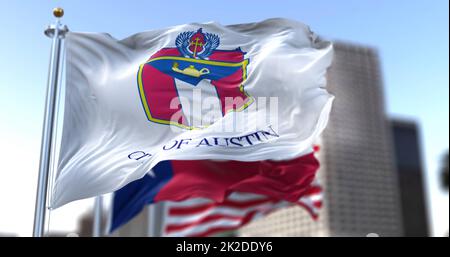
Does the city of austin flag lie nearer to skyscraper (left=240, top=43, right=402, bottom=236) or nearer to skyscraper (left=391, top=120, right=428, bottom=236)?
skyscraper (left=240, top=43, right=402, bottom=236)

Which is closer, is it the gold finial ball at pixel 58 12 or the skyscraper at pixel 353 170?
the gold finial ball at pixel 58 12

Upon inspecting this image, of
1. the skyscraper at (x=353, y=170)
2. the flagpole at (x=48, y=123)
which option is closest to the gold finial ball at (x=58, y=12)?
the flagpole at (x=48, y=123)

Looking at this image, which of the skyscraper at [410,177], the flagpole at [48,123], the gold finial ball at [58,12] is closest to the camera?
the flagpole at [48,123]

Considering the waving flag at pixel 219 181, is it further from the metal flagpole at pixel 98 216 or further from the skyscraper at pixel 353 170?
the skyscraper at pixel 353 170

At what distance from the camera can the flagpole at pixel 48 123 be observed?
25.7 ft

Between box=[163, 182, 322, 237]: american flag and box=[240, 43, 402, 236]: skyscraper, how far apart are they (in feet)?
407

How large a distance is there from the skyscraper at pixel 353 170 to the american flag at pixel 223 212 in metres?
124

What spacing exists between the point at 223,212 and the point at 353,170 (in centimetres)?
15789

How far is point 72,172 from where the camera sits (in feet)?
28.1
